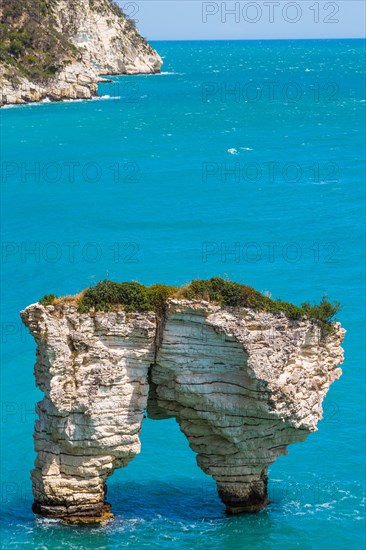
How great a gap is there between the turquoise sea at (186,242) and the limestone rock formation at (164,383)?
2475 millimetres

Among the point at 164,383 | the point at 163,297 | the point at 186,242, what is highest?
the point at 163,297

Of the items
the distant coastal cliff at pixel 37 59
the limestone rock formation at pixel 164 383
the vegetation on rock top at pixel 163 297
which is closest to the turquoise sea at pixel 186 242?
the limestone rock formation at pixel 164 383

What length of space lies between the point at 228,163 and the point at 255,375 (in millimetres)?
76975

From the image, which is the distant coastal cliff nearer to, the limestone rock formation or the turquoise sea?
the turquoise sea

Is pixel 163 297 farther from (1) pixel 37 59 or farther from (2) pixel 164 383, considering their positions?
(1) pixel 37 59

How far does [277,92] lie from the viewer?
191 meters

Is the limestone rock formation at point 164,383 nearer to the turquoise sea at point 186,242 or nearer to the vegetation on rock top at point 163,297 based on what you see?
the vegetation on rock top at point 163,297

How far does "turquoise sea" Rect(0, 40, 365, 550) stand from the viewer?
3762 cm

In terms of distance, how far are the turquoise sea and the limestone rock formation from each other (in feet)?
8.12

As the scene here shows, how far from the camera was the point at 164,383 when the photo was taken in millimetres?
35438

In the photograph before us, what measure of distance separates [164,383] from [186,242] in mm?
40968

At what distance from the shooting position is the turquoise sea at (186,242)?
37.6 meters

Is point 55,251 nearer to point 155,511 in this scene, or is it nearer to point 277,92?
point 155,511

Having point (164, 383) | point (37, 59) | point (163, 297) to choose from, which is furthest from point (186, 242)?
point (37, 59)
